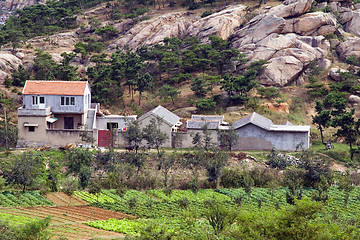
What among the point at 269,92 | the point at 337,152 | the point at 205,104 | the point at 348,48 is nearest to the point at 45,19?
the point at 205,104

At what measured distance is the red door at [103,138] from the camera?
45062 mm

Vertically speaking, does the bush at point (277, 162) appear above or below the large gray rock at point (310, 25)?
below

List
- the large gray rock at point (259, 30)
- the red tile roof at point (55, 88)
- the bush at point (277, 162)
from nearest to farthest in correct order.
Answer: the bush at point (277, 162), the red tile roof at point (55, 88), the large gray rock at point (259, 30)

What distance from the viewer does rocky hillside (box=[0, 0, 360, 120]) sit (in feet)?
187

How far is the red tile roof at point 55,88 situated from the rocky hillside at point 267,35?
11128mm

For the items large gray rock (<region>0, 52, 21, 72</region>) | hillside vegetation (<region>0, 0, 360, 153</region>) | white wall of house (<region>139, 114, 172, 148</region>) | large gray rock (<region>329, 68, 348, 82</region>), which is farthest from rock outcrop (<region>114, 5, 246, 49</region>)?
white wall of house (<region>139, 114, 172, 148</region>)

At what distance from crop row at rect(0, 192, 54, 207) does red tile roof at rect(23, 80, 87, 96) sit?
44.7 feet

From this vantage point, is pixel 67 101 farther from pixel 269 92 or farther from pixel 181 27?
pixel 181 27

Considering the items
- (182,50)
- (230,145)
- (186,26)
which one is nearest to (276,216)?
(230,145)

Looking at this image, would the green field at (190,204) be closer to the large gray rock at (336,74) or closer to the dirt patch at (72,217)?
the dirt patch at (72,217)

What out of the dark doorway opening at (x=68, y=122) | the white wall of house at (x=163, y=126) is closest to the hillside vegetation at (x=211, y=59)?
the dark doorway opening at (x=68, y=122)

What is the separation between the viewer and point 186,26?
69.0 meters

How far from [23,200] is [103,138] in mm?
12770

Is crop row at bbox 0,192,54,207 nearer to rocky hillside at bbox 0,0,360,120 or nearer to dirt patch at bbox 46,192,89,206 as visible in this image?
dirt patch at bbox 46,192,89,206
